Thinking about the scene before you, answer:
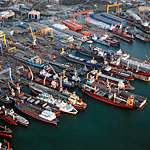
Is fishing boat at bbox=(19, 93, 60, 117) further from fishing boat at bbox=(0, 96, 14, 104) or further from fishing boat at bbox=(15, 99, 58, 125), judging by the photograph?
fishing boat at bbox=(0, 96, 14, 104)

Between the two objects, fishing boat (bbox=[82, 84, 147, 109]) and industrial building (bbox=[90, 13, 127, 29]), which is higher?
industrial building (bbox=[90, 13, 127, 29])

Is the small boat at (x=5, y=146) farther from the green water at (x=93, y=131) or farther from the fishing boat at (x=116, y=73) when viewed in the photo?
the fishing boat at (x=116, y=73)

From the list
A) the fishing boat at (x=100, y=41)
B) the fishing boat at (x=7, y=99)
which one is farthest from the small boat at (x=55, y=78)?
the fishing boat at (x=100, y=41)

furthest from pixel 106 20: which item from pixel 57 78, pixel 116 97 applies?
pixel 116 97

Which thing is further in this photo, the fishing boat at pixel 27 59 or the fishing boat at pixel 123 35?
the fishing boat at pixel 123 35

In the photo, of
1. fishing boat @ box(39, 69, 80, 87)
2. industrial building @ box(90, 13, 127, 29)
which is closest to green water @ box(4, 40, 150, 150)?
fishing boat @ box(39, 69, 80, 87)

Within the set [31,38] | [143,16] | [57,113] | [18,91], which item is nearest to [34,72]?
[18,91]

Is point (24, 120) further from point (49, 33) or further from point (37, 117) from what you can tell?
point (49, 33)
